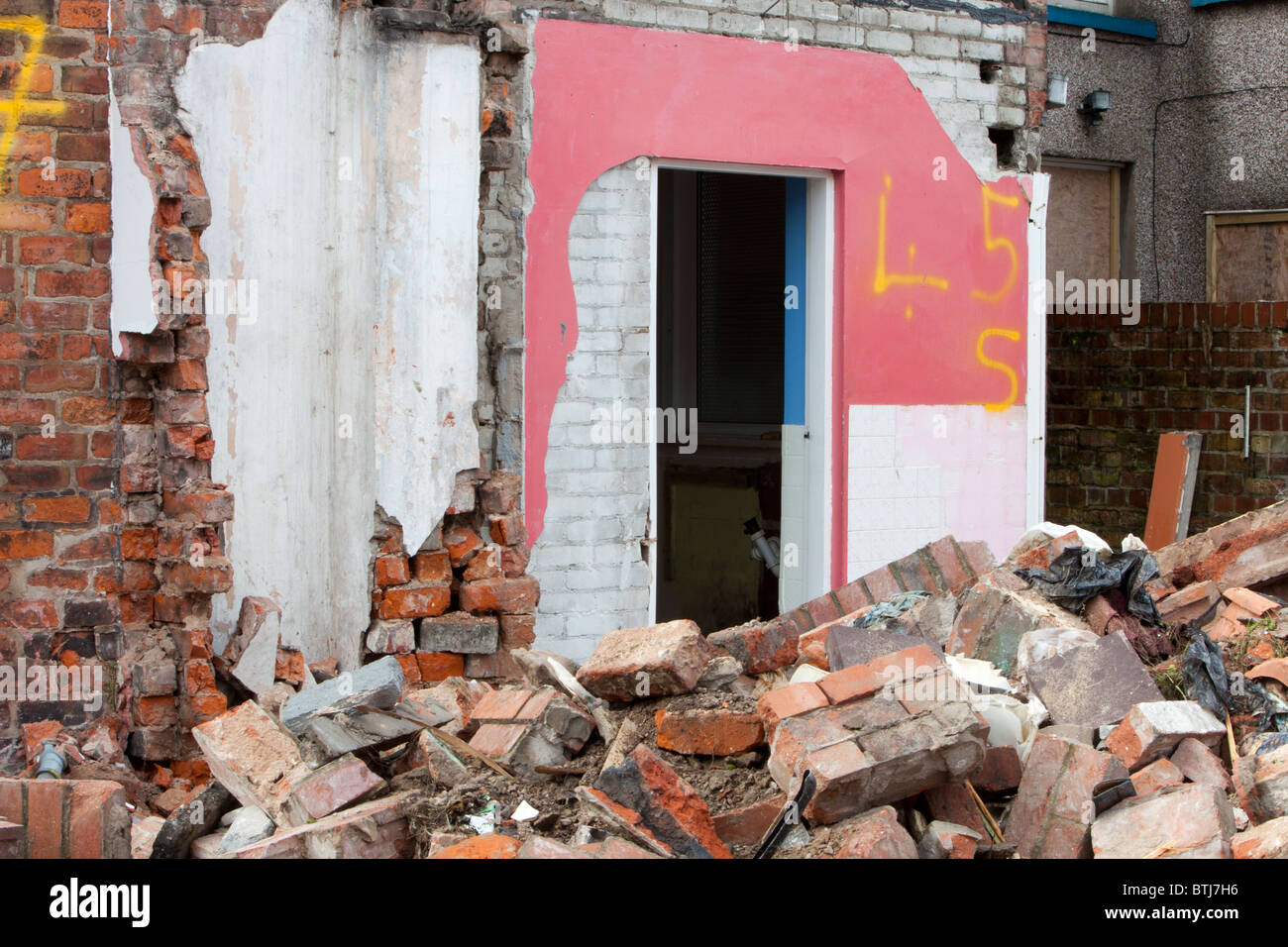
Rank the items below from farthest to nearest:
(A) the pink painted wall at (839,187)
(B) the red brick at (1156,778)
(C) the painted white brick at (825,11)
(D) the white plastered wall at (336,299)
→ (C) the painted white brick at (825,11) < (A) the pink painted wall at (839,187) < (D) the white plastered wall at (336,299) < (B) the red brick at (1156,778)

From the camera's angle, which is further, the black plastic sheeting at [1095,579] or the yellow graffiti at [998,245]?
the yellow graffiti at [998,245]

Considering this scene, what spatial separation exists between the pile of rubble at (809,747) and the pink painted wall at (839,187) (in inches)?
75.1

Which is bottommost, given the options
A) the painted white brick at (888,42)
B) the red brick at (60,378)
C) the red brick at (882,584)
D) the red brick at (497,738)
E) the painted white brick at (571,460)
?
the red brick at (497,738)

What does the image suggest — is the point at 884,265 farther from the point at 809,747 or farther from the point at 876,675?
the point at 809,747

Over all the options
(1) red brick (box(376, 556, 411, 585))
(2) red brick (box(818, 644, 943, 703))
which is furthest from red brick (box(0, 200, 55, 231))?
(2) red brick (box(818, 644, 943, 703))

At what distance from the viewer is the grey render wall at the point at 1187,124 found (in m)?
9.54

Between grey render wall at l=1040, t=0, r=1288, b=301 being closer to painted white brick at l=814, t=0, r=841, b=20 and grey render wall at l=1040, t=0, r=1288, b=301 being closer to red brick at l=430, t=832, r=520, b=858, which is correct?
painted white brick at l=814, t=0, r=841, b=20

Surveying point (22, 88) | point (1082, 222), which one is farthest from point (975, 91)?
point (22, 88)

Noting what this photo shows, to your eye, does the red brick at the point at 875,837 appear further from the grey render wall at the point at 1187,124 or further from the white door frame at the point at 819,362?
the grey render wall at the point at 1187,124

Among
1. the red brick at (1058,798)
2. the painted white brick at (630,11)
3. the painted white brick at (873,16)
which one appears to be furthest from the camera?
the painted white brick at (873,16)

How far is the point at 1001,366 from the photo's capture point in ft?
21.9

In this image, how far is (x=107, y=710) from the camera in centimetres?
441

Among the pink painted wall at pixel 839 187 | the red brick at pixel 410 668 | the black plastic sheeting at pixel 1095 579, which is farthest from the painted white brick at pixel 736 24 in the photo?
the red brick at pixel 410 668

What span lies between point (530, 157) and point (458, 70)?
0.83 metres
